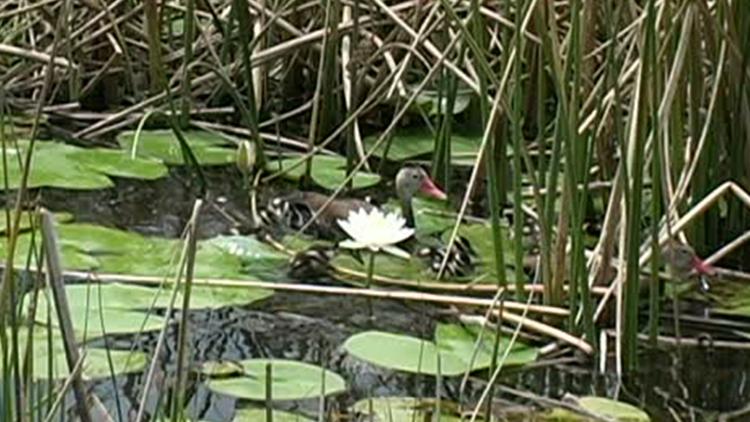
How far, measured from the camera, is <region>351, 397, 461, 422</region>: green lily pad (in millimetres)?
2287

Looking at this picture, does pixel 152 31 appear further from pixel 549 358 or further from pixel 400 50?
pixel 549 358

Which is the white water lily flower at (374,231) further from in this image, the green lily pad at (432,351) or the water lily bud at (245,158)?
the water lily bud at (245,158)

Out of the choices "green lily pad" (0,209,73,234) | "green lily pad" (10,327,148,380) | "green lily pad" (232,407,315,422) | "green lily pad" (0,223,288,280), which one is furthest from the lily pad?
"green lily pad" (232,407,315,422)

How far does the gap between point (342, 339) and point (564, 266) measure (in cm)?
37

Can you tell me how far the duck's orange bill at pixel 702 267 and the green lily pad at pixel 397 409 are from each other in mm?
724

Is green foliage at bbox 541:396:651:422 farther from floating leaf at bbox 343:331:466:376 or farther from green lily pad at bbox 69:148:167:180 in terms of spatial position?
green lily pad at bbox 69:148:167:180

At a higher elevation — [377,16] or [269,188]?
[377,16]

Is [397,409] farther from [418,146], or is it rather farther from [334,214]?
[418,146]

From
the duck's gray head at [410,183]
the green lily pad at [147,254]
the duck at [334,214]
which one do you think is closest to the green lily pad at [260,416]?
the green lily pad at [147,254]

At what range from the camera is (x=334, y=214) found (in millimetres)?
3234

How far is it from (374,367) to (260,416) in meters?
0.32

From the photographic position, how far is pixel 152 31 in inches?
150

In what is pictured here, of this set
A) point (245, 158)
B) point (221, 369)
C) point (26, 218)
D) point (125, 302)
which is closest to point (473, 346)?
point (221, 369)

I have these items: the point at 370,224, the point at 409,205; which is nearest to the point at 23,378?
the point at 370,224
